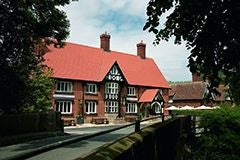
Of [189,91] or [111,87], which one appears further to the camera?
[189,91]

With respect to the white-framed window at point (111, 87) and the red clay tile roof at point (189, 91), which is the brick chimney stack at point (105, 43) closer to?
the white-framed window at point (111, 87)

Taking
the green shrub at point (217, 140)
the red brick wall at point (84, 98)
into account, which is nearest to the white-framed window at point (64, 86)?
the red brick wall at point (84, 98)

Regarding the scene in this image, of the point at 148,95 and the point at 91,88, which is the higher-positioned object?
the point at 91,88

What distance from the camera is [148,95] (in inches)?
2618

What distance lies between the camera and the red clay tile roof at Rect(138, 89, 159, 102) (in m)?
65.6

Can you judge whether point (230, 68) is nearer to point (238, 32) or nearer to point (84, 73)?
point (238, 32)

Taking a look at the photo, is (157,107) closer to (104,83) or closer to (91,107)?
(104,83)

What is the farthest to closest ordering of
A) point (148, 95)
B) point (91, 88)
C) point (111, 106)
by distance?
point (148, 95) → point (111, 106) → point (91, 88)

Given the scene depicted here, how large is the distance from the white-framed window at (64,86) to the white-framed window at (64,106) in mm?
1576

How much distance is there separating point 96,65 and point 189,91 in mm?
25527

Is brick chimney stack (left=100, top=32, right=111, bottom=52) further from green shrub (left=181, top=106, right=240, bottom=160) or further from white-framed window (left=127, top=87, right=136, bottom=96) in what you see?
green shrub (left=181, top=106, right=240, bottom=160)

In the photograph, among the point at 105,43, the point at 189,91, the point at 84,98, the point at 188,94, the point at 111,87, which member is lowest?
the point at 84,98

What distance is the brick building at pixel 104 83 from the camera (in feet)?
182

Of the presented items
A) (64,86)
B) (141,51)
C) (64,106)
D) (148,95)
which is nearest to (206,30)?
(64,106)
